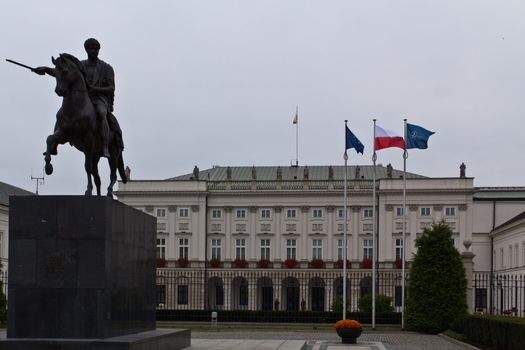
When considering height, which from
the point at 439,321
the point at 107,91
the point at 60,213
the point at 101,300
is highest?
the point at 107,91

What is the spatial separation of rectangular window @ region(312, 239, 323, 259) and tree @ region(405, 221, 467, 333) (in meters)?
48.9

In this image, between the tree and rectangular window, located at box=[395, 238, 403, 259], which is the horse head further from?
rectangular window, located at box=[395, 238, 403, 259]

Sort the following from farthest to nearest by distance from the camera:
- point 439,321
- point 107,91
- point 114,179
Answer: point 439,321, point 114,179, point 107,91

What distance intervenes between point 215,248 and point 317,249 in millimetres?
9240

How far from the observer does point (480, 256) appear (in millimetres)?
86375

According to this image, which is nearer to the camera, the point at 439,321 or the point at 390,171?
the point at 439,321

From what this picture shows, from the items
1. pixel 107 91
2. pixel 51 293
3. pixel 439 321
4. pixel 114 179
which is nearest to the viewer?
pixel 51 293

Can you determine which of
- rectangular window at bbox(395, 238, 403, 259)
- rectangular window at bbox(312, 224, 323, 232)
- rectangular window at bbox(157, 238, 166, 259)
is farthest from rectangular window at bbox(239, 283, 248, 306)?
rectangular window at bbox(395, 238, 403, 259)

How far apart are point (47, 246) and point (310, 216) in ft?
233

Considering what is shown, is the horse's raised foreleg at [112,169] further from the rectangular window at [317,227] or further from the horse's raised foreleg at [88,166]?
the rectangular window at [317,227]

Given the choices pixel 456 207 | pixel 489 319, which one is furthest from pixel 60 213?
pixel 456 207

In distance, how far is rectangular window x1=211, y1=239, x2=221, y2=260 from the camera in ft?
288

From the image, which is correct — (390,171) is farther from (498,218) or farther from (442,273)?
(442,273)

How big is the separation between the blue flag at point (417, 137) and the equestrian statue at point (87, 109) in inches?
954
